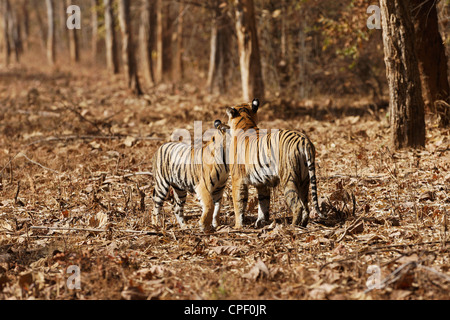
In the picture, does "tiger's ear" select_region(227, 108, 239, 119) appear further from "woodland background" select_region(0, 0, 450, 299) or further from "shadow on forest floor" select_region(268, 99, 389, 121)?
"shadow on forest floor" select_region(268, 99, 389, 121)

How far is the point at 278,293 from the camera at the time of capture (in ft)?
14.4

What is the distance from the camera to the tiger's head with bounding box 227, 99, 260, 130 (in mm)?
6316

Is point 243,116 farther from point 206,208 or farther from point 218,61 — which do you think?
point 218,61

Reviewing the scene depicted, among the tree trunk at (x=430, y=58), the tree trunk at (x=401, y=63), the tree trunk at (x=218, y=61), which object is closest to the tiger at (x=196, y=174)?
the tree trunk at (x=401, y=63)

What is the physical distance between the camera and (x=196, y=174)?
20.2ft

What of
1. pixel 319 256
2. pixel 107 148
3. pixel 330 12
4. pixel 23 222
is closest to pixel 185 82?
pixel 330 12

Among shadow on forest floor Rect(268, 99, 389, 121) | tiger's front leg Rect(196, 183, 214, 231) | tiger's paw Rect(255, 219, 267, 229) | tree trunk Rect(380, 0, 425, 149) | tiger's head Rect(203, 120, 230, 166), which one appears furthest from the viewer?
shadow on forest floor Rect(268, 99, 389, 121)

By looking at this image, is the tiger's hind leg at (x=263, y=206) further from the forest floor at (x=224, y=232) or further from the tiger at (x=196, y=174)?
the tiger at (x=196, y=174)

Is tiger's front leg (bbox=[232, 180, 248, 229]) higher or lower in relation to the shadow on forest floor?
lower

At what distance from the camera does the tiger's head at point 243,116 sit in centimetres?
632

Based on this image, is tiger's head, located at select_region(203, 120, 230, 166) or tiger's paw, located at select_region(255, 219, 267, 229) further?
tiger's paw, located at select_region(255, 219, 267, 229)

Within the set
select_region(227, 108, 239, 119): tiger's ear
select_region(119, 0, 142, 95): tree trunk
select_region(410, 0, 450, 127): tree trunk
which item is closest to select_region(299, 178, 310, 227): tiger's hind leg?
select_region(227, 108, 239, 119): tiger's ear

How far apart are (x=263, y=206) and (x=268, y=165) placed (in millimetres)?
618

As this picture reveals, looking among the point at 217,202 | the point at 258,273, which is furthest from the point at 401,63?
the point at 258,273
